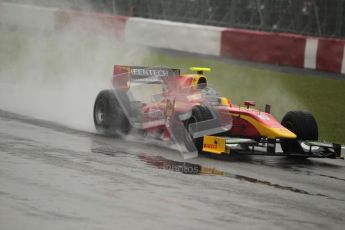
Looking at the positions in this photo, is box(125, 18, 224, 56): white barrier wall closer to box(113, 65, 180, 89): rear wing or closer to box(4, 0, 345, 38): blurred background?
box(4, 0, 345, 38): blurred background

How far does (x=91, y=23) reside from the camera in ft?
84.7

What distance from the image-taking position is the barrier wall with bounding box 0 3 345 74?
20.2m

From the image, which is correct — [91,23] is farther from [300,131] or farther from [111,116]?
[300,131]

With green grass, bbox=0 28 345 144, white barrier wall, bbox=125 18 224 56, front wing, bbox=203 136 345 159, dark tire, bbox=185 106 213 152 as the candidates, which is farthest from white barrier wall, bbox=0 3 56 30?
front wing, bbox=203 136 345 159

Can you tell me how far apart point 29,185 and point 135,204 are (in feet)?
3.90

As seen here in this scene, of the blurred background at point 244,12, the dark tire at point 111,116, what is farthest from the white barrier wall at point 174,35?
the dark tire at point 111,116

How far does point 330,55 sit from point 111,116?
7.54 m

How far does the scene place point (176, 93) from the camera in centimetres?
1338

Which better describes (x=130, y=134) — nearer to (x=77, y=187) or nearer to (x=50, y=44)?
(x=77, y=187)

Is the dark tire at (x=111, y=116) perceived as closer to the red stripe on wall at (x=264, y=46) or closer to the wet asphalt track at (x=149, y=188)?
the wet asphalt track at (x=149, y=188)

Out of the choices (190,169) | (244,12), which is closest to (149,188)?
(190,169)

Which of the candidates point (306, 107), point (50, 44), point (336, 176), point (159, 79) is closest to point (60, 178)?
point (336, 176)

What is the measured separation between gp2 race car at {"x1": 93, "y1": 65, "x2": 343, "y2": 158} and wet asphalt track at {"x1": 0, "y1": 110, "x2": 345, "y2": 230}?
9.4 inches

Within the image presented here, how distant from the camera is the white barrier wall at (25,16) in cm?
2681
